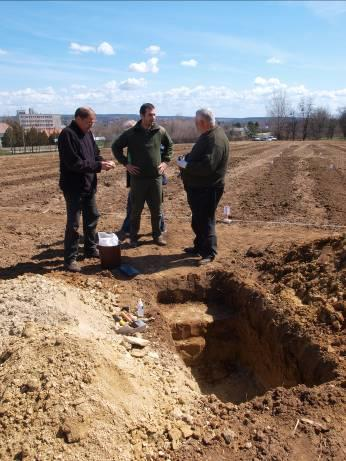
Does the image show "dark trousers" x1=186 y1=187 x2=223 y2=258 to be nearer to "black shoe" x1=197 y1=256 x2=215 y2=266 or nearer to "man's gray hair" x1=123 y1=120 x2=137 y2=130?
"black shoe" x1=197 y1=256 x2=215 y2=266

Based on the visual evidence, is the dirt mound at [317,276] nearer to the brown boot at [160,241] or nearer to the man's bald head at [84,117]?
the brown boot at [160,241]

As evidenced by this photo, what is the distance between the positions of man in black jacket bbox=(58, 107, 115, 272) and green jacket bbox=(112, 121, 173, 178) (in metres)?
0.50

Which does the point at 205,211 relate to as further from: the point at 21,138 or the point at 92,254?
the point at 21,138

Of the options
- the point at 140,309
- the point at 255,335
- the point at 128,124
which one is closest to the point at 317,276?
Result: the point at 255,335

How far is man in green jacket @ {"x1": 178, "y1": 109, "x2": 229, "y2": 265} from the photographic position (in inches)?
222

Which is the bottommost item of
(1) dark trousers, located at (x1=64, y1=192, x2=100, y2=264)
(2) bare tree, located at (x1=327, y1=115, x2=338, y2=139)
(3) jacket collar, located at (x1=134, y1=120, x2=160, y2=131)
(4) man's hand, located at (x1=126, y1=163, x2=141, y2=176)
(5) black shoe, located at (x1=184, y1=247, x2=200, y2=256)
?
(5) black shoe, located at (x1=184, y1=247, x2=200, y2=256)

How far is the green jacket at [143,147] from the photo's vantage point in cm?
635

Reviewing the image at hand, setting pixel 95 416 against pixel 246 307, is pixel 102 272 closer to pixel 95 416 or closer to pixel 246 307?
pixel 246 307

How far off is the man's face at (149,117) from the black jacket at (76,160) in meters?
0.80

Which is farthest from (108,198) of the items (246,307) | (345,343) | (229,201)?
(345,343)

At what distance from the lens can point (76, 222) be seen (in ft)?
18.9

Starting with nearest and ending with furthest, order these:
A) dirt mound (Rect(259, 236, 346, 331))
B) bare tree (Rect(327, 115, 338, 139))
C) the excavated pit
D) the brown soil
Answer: the brown soil, dirt mound (Rect(259, 236, 346, 331)), the excavated pit, bare tree (Rect(327, 115, 338, 139))

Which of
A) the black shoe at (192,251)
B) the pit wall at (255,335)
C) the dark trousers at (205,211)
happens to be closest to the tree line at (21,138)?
the black shoe at (192,251)

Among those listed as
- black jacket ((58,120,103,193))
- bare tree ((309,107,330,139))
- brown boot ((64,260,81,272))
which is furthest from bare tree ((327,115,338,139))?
brown boot ((64,260,81,272))
